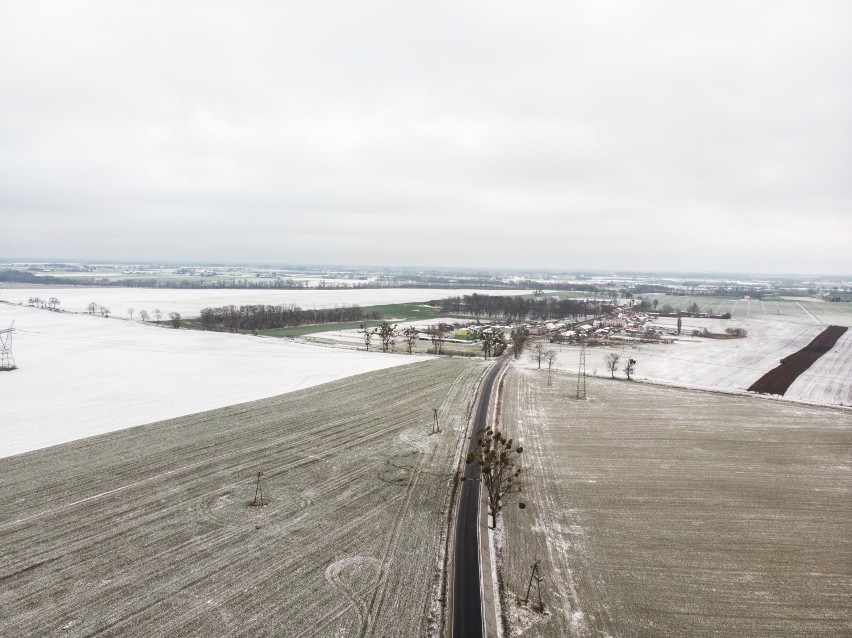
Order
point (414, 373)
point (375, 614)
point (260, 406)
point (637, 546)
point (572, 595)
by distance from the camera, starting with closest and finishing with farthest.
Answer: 1. point (375, 614)
2. point (572, 595)
3. point (637, 546)
4. point (260, 406)
5. point (414, 373)

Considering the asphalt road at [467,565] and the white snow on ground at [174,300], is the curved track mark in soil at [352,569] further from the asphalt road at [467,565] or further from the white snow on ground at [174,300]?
the white snow on ground at [174,300]

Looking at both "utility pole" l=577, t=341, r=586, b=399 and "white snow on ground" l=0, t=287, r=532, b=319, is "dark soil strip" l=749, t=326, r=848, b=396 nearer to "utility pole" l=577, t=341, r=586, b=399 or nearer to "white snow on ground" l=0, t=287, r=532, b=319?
"utility pole" l=577, t=341, r=586, b=399

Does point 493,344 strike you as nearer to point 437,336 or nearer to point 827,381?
point 437,336

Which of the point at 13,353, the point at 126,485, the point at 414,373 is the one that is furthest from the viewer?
the point at 13,353

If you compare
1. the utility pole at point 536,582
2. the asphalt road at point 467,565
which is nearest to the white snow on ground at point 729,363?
the asphalt road at point 467,565

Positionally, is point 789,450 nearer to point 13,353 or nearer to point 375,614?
point 375,614

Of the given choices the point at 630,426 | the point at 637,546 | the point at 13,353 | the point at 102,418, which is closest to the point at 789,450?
the point at 630,426
